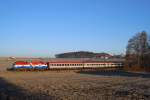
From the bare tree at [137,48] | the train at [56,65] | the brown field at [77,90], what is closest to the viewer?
the brown field at [77,90]

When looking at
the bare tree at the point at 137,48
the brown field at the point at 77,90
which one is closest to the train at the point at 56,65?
the bare tree at the point at 137,48

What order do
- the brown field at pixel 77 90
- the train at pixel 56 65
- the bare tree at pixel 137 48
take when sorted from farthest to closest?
the bare tree at pixel 137 48 → the train at pixel 56 65 → the brown field at pixel 77 90

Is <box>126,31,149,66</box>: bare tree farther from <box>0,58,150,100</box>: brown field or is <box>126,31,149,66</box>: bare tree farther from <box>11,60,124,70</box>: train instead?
<box>0,58,150,100</box>: brown field

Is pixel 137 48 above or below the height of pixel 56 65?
above

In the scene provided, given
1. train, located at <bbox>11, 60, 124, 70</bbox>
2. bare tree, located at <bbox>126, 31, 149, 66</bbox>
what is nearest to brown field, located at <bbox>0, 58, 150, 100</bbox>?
train, located at <bbox>11, 60, 124, 70</bbox>

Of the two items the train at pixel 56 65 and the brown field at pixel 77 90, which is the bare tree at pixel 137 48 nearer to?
the train at pixel 56 65

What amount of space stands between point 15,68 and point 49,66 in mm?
8599

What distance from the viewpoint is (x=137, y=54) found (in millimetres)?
82812

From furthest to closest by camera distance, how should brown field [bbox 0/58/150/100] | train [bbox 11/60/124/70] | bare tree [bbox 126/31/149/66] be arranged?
1. bare tree [bbox 126/31/149/66]
2. train [bbox 11/60/124/70]
3. brown field [bbox 0/58/150/100]

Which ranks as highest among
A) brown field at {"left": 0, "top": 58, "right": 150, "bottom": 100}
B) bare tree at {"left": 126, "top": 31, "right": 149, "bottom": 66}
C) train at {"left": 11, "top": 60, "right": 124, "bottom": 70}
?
bare tree at {"left": 126, "top": 31, "right": 149, "bottom": 66}

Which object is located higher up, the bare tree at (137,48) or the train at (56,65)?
the bare tree at (137,48)

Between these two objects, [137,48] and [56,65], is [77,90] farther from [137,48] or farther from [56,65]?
[137,48]

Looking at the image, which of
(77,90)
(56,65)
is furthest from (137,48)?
(77,90)

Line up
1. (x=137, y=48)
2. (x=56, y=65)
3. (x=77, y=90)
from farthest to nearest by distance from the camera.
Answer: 1. (x=137, y=48)
2. (x=56, y=65)
3. (x=77, y=90)
